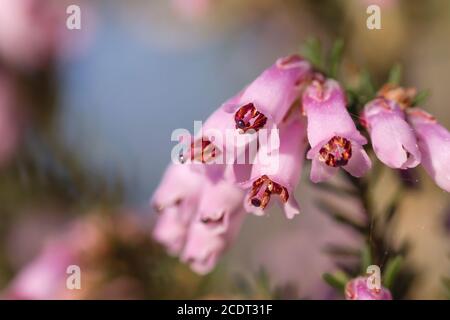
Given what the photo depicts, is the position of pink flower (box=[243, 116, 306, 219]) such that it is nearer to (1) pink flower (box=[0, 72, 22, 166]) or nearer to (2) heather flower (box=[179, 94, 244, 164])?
(2) heather flower (box=[179, 94, 244, 164])

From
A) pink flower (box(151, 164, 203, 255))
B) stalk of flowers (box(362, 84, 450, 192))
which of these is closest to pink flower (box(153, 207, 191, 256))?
pink flower (box(151, 164, 203, 255))

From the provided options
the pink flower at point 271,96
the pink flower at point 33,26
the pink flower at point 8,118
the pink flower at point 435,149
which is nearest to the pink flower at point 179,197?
the pink flower at point 271,96

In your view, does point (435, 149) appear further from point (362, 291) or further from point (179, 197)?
point (179, 197)

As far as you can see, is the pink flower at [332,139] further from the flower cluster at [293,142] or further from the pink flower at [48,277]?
the pink flower at [48,277]

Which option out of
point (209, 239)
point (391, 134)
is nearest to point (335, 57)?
point (391, 134)

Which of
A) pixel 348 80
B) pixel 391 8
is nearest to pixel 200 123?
pixel 348 80

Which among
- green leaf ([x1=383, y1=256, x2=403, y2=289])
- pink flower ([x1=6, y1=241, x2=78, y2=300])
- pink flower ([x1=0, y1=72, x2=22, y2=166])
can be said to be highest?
pink flower ([x1=0, y1=72, x2=22, y2=166])
